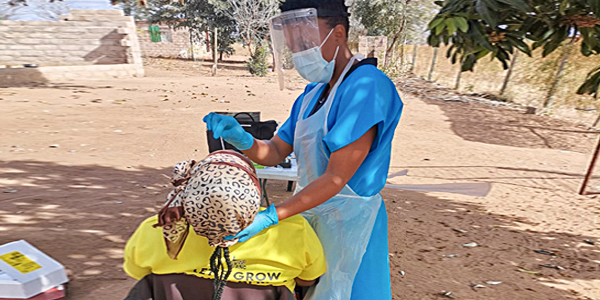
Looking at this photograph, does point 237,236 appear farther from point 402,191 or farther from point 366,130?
point 402,191

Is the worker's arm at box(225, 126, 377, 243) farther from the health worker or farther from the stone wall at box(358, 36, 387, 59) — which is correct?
the stone wall at box(358, 36, 387, 59)

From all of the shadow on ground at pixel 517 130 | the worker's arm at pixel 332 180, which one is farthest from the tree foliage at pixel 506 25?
the shadow on ground at pixel 517 130

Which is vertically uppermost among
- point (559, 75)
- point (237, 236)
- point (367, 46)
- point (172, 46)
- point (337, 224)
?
point (367, 46)

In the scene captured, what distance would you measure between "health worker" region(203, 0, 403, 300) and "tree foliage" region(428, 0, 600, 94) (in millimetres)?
646

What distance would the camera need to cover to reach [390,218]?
4.65 meters

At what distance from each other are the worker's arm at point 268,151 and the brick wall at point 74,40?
49.6 ft

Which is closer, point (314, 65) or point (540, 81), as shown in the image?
point (314, 65)

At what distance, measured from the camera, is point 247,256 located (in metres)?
1.19

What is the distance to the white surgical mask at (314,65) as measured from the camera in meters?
1.43

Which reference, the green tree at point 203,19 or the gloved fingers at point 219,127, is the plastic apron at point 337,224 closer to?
the gloved fingers at point 219,127

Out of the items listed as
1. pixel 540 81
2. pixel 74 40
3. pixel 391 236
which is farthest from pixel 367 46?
pixel 74 40

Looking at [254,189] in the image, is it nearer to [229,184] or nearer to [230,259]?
[229,184]

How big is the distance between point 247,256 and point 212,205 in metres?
0.23

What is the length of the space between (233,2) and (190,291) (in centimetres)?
2411
